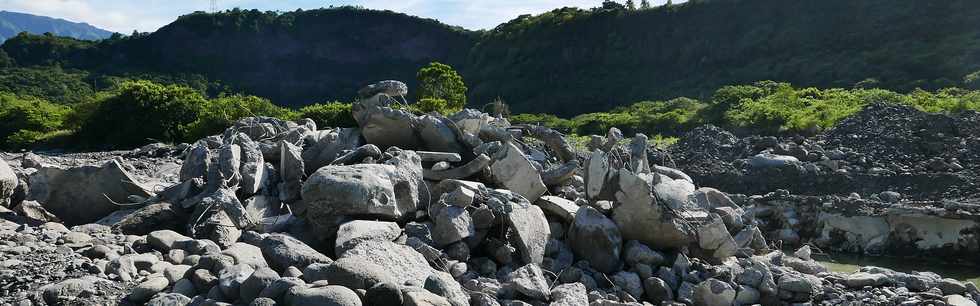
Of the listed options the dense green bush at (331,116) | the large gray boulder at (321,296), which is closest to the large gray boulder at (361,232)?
the large gray boulder at (321,296)

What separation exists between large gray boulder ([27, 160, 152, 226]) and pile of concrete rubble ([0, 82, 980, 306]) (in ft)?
0.04

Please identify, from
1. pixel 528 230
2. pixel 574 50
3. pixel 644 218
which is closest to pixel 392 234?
pixel 528 230

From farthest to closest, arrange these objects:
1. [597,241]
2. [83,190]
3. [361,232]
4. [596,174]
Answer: [596,174]
[83,190]
[597,241]
[361,232]

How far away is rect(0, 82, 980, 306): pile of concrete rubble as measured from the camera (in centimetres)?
503

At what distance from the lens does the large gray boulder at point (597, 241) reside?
6930mm

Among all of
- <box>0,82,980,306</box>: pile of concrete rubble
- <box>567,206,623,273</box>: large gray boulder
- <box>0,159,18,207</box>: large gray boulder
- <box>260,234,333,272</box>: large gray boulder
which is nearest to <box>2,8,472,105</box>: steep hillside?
<box>0,82,980,306</box>: pile of concrete rubble

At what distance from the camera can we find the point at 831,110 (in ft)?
80.3

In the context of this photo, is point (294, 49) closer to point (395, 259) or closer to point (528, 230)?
point (528, 230)

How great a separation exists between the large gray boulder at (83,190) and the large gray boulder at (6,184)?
25 cm

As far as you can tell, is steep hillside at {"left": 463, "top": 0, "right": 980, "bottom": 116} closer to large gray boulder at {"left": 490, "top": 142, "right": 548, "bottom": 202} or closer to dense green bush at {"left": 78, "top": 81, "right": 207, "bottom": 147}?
dense green bush at {"left": 78, "top": 81, "right": 207, "bottom": 147}

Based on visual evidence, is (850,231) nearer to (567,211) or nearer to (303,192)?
(567,211)

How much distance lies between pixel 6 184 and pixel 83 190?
0.59 metres

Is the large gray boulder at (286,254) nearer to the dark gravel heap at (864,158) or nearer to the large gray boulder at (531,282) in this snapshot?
the large gray boulder at (531,282)

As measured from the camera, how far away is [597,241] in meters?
6.95
